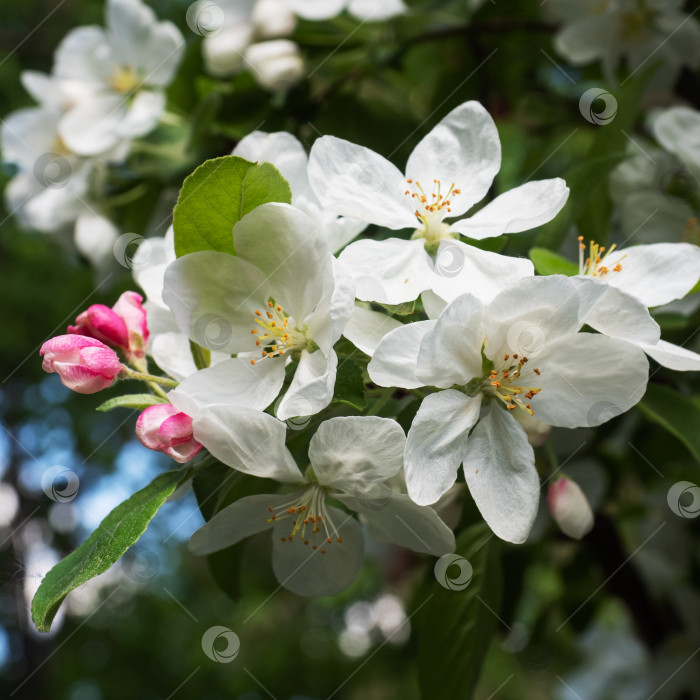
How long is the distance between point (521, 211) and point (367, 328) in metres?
0.21

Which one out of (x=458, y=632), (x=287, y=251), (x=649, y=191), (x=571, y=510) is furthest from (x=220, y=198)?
(x=649, y=191)

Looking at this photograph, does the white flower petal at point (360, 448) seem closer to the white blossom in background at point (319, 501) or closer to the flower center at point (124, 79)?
the white blossom in background at point (319, 501)

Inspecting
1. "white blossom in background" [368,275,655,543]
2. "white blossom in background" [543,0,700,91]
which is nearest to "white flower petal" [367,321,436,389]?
"white blossom in background" [368,275,655,543]

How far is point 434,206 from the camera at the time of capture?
2.74ft

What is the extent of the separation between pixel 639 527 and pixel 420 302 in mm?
1470

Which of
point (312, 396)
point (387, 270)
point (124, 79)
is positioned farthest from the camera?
Answer: point (124, 79)

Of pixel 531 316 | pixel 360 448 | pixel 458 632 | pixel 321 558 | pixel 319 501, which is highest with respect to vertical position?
pixel 531 316

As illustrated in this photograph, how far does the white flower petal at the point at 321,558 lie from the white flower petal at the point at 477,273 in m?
0.28

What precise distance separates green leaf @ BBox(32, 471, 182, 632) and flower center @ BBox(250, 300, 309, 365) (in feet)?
0.52

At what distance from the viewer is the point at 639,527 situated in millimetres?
1992

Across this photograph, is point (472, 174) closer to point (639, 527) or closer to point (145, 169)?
point (145, 169)

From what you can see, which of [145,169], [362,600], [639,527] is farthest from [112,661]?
[145,169]

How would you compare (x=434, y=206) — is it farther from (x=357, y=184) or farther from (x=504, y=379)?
(x=504, y=379)

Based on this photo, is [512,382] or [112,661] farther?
[112,661]
